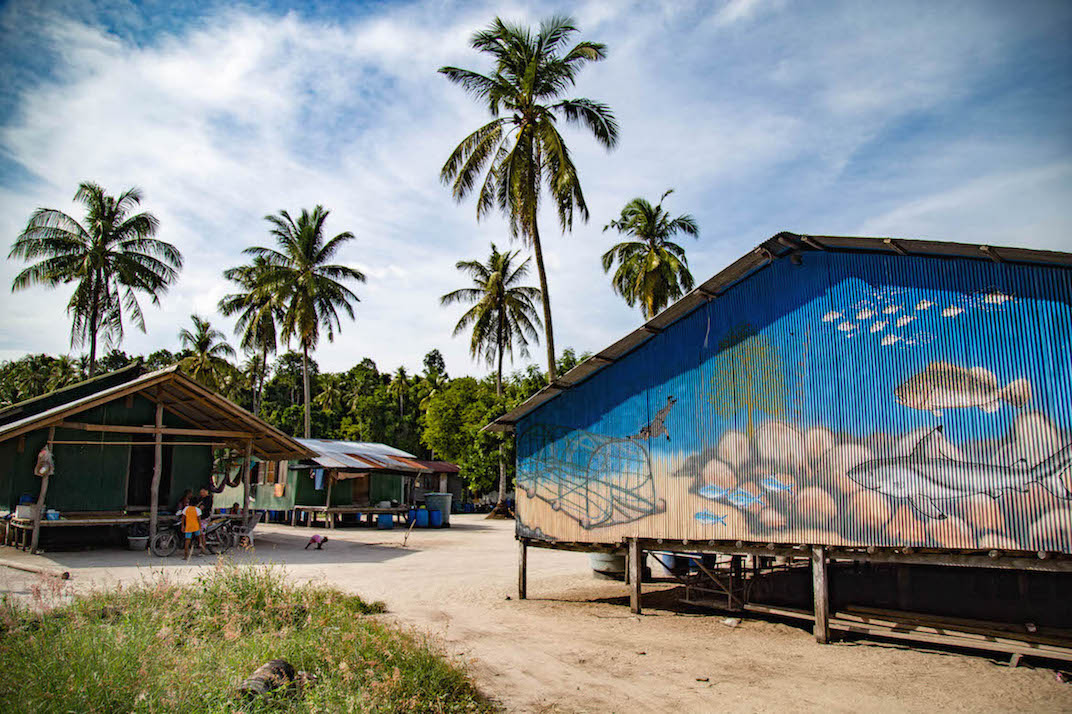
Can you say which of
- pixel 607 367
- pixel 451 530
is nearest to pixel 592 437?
pixel 607 367

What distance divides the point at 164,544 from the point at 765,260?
54.0 feet

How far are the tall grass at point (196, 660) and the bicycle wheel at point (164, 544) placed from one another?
10267 millimetres

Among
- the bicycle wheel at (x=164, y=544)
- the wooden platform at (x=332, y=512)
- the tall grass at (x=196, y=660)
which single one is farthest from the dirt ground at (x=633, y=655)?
the wooden platform at (x=332, y=512)

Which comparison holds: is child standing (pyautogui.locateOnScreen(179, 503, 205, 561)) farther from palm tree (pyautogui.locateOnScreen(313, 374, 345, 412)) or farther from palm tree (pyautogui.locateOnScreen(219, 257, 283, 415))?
palm tree (pyautogui.locateOnScreen(313, 374, 345, 412))

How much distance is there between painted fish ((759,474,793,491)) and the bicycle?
14385mm

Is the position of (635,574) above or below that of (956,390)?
below

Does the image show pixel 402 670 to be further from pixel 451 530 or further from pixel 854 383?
pixel 451 530

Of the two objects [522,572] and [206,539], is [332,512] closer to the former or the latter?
[206,539]

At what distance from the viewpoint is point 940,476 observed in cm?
905

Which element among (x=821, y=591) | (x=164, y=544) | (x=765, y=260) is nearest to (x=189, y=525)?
(x=164, y=544)

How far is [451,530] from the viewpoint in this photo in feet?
96.7

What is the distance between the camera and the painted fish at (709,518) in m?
11.0

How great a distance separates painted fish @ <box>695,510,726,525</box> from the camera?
11.0 metres

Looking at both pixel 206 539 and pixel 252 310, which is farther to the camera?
pixel 252 310
